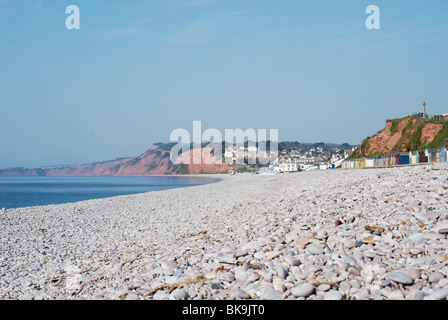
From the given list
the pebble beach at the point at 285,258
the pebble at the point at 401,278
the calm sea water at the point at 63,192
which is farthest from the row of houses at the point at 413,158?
the calm sea water at the point at 63,192

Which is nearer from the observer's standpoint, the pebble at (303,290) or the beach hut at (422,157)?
the pebble at (303,290)

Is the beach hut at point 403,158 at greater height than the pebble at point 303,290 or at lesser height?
greater

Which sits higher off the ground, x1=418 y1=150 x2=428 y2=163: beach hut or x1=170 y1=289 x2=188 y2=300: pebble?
x1=418 y1=150 x2=428 y2=163: beach hut

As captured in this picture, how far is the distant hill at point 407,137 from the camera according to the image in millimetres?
46938

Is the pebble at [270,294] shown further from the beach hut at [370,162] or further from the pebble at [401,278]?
the beach hut at [370,162]

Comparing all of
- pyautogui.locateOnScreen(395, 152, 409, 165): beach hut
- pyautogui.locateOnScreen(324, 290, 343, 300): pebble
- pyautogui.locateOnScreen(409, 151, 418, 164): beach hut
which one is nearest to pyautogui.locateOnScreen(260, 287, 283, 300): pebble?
pyautogui.locateOnScreen(324, 290, 343, 300): pebble

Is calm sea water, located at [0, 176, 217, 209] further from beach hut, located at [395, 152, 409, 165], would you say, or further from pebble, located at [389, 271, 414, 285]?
pebble, located at [389, 271, 414, 285]

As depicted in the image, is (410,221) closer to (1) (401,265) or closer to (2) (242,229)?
(1) (401,265)

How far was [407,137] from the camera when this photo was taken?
55250mm

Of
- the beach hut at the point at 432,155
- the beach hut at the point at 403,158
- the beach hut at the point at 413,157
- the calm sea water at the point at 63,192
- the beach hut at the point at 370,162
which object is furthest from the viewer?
the beach hut at the point at 370,162

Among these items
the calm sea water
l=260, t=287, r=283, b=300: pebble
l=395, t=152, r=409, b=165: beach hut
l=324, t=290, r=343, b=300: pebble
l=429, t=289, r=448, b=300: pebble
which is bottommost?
the calm sea water

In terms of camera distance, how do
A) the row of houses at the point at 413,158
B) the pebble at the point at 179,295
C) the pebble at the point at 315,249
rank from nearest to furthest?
the pebble at the point at 179,295 → the pebble at the point at 315,249 → the row of houses at the point at 413,158

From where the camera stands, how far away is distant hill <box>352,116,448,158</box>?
154 feet

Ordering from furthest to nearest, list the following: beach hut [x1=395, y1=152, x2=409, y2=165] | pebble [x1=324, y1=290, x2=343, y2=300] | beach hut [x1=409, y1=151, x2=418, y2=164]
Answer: beach hut [x1=395, y1=152, x2=409, y2=165] → beach hut [x1=409, y1=151, x2=418, y2=164] → pebble [x1=324, y1=290, x2=343, y2=300]
